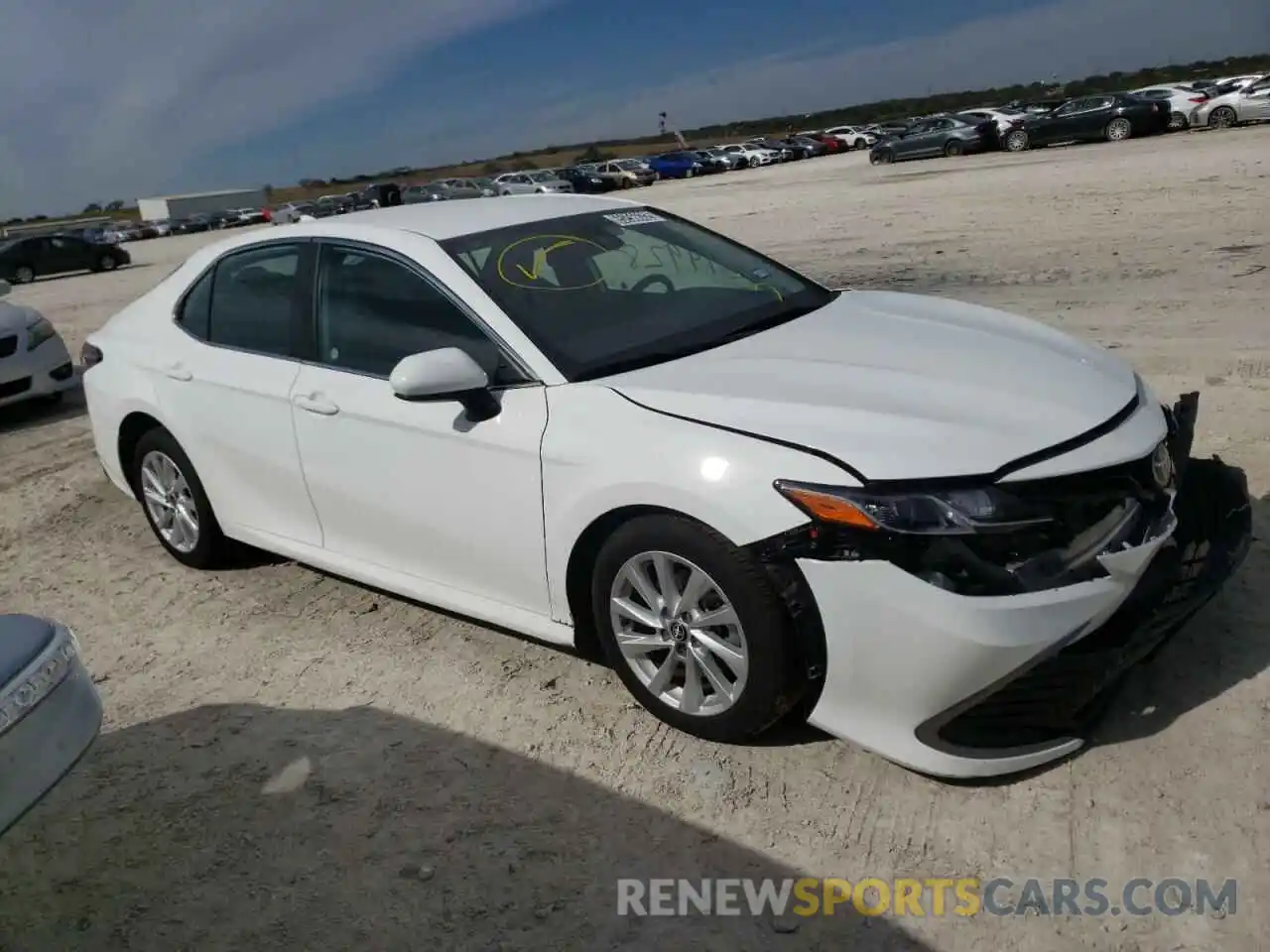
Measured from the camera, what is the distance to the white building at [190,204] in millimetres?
92625

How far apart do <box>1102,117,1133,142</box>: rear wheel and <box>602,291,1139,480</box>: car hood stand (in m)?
30.5

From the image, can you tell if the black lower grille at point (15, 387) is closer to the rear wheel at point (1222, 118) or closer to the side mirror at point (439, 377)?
the side mirror at point (439, 377)

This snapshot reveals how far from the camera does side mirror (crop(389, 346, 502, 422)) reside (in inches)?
127

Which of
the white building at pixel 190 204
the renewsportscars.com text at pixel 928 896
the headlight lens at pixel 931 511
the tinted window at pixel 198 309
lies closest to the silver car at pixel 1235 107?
the tinted window at pixel 198 309

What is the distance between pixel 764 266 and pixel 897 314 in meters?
0.70

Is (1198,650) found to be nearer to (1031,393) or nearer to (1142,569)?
(1142,569)

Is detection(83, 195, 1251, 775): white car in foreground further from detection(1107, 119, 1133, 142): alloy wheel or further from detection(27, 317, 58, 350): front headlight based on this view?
detection(1107, 119, 1133, 142): alloy wheel

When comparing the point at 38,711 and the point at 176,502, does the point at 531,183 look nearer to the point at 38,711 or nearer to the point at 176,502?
the point at 176,502

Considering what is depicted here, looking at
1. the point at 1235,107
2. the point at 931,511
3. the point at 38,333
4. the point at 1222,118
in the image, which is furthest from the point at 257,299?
the point at 1222,118

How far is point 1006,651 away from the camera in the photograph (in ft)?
8.55

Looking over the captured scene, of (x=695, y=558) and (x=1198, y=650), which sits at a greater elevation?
(x=695, y=558)

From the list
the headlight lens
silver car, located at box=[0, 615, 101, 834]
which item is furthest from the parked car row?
silver car, located at box=[0, 615, 101, 834]

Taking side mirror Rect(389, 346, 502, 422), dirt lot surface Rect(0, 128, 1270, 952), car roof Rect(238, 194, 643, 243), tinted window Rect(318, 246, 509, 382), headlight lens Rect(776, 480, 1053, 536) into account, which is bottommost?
dirt lot surface Rect(0, 128, 1270, 952)

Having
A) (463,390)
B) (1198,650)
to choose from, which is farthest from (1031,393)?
(463,390)
